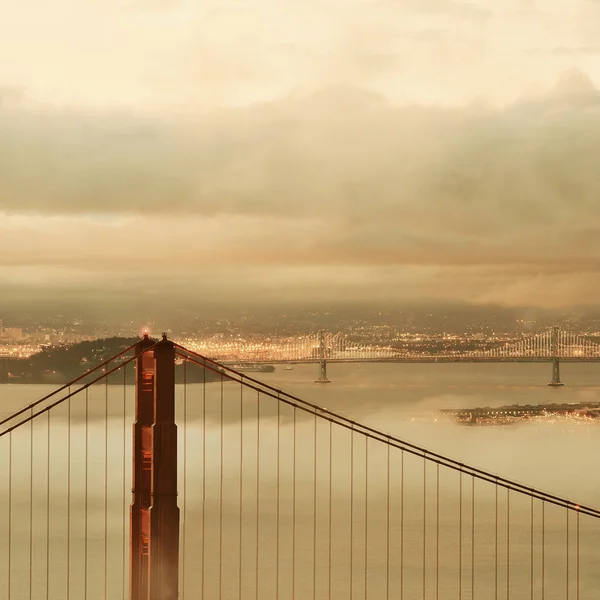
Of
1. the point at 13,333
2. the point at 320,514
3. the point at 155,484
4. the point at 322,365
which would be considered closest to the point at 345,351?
the point at 322,365

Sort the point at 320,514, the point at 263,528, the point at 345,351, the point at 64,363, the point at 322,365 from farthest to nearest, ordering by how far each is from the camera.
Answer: the point at 64,363 < the point at 345,351 < the point at 322,365 < the point at 320,514 < the point at 263,528

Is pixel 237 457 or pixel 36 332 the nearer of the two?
pixel 237 457

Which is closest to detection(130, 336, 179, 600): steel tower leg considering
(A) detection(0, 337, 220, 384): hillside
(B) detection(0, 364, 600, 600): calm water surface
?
(B) detection(0, 364, 600, 600): calm water surface

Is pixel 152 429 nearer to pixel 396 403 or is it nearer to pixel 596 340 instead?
pixel 396 403

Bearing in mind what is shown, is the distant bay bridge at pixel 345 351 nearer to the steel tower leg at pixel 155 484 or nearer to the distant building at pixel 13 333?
the distant building at pixel 13 333

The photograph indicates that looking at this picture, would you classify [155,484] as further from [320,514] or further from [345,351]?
[345,351]

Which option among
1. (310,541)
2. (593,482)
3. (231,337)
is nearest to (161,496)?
(310,541)
